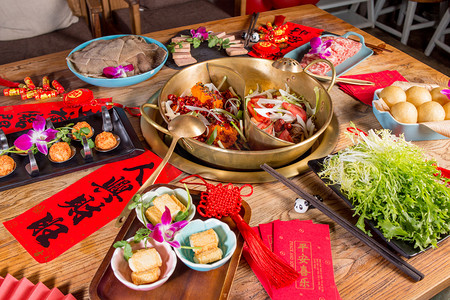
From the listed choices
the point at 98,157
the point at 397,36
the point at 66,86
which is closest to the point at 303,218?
the point at 98,157

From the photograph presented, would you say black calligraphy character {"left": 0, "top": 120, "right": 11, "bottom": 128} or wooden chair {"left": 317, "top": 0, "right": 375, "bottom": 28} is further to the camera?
wooden chair {"left": 317, "top": 0, "right": 375, "bottom": 28}

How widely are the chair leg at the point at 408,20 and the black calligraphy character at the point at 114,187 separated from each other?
178 inches

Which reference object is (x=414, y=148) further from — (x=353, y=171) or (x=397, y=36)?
(x=397, y=36)

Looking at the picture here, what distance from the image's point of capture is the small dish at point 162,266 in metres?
0.88

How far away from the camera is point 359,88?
1833mm

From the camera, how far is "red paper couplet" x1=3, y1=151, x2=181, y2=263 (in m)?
1.11

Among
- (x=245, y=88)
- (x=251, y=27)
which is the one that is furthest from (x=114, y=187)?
(x=251, y=27)

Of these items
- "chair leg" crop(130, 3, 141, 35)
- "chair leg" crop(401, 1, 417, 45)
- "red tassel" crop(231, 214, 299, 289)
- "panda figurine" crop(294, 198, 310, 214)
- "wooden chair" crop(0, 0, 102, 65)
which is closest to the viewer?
"red tassel" crop(231, 214, 299, 289)

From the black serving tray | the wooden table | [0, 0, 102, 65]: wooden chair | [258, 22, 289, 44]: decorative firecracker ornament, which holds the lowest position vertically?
[0, 0, 102, 65]: wooden chair

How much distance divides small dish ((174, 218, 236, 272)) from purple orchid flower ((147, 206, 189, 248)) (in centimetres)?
3

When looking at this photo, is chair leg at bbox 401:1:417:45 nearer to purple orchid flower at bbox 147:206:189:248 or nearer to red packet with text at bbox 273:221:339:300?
red packet with text at bbox 273:221:339:300

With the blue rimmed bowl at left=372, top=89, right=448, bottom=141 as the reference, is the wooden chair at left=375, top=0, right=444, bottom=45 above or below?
below

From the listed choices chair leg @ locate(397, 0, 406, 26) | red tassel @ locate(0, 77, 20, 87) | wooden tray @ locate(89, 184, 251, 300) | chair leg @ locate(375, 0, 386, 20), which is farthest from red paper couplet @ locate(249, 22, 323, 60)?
chair leg @ locate(397, 0, 406, 26)

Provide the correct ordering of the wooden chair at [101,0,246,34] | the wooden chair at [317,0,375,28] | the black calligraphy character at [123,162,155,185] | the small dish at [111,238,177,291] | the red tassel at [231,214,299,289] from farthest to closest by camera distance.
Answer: the wooden chair at [317,0,375,28] → the wooden chair at [101,0,246,34] → the black calligraphy character at [123,162,155,185] → the red tassel at [231,214,299,289] → the small dish at [111,238,177,291]
